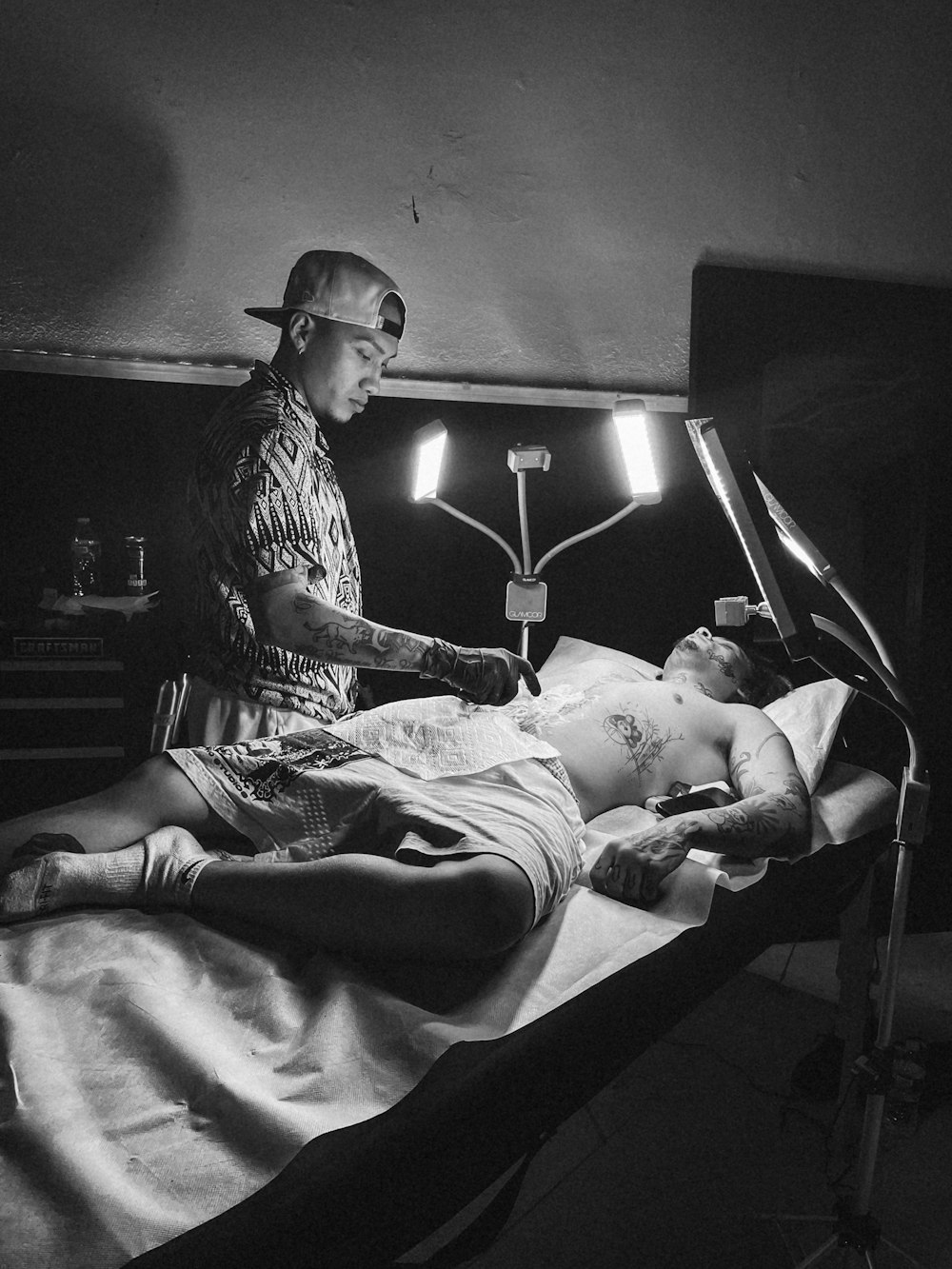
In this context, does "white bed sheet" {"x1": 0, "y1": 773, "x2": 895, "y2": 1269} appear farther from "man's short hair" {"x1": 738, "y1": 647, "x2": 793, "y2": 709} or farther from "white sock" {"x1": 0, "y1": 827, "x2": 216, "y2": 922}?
"man's short hair" {"x1": 738, "y1": 647, "x2": 793, "y2": 709}

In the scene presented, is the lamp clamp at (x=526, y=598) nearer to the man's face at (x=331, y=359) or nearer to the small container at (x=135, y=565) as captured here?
the man's face at (x=331, y=359)

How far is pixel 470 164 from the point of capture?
233 cm

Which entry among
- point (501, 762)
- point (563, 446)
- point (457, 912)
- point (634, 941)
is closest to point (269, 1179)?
point (457, 912)

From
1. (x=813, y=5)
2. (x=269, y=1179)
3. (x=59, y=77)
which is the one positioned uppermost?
(x=813, y=5)

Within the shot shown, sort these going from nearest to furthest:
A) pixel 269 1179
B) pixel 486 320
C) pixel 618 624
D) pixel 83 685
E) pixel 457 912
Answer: pixel 269 1179 < pixel 457 912 < pixel 83 685 < pixel 486 320 < pixel 618 624

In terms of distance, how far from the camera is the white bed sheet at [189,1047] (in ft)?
2.43

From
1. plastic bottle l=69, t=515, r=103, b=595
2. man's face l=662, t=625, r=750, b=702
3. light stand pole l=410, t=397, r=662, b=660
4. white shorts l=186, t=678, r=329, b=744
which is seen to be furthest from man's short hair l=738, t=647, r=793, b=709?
plastic bottle l=69, t=515, r=103, b=595

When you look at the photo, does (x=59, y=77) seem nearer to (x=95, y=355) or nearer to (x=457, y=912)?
(x=95, y=355)

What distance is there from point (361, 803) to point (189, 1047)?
0.56 meters

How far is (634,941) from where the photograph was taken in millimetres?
1225

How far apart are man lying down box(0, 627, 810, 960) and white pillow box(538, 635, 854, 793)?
0.39 feet

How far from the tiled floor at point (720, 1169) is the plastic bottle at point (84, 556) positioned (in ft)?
5.24

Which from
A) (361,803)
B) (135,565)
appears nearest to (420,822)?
(361,803)

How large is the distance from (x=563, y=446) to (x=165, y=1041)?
2013 mm
